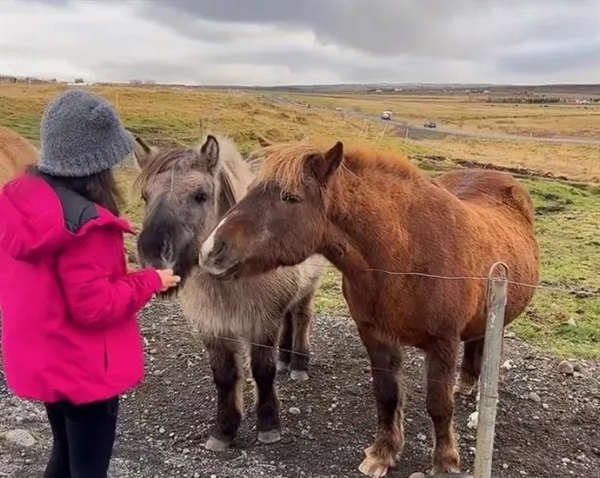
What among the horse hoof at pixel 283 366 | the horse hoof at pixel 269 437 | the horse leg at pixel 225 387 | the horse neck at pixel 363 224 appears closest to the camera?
the horse neck at pixel 363 224

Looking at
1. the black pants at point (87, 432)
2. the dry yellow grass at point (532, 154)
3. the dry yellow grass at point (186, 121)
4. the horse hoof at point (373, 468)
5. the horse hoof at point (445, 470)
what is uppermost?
the dry yellow grass at point (186, 121)

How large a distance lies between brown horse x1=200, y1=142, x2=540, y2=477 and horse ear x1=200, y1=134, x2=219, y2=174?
49 cm

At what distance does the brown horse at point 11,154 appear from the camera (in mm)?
8008

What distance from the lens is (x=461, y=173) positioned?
5.43 metres

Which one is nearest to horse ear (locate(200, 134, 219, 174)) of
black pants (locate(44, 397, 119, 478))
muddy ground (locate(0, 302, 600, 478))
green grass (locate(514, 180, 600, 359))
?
black pants (locate(44, 397, 119, 478))

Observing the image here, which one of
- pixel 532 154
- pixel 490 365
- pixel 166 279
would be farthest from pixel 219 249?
pixel 532 154

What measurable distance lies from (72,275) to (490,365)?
72.6 inches

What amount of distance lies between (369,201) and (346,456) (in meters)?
1.79

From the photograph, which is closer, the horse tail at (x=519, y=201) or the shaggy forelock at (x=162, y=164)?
the shaggy forelock at (x=162, y=164)

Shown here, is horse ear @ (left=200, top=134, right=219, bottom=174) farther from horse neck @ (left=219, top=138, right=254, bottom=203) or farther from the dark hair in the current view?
the dark hair

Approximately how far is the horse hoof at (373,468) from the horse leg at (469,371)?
1308 mm

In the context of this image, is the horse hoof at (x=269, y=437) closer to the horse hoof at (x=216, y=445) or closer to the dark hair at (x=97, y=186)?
the horse hoof at (x=216, y=445)

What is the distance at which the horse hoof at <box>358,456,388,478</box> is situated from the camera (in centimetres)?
399

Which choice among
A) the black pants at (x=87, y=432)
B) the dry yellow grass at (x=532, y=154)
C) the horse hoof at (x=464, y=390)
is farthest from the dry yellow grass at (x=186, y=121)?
the black pants at (x=87, y=432)
